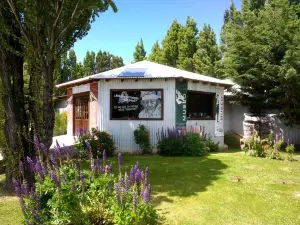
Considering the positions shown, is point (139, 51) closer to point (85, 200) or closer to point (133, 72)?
point (133, 72)

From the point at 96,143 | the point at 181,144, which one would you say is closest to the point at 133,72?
the point at 96,143

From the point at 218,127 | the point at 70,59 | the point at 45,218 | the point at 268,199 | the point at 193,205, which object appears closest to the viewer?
the point at 45,218

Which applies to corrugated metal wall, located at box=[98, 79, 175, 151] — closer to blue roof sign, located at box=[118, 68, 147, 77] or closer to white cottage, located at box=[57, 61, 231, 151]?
white cottage, located at box=[57, 61, 231, 151]

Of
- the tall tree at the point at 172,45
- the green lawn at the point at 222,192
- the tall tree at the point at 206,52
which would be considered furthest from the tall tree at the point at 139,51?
the green lawn at the point at 222,192

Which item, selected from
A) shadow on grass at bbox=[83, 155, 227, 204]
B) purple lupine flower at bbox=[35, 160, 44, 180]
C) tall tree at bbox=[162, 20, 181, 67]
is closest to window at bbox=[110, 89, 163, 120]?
shadow on grass at bbox=[83, 155, 227, 204]

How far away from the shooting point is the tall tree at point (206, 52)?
926 inches

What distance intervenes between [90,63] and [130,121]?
114 feet

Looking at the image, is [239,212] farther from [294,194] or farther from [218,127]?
[218,127]

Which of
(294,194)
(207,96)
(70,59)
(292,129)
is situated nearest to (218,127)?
(207,96)

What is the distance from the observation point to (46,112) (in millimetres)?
6141

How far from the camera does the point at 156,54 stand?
2995 centimetres

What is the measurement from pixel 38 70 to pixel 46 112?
3.33 ft

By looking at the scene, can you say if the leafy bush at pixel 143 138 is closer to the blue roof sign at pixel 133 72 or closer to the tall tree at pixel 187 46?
the blue roof sign at pixel 133 72

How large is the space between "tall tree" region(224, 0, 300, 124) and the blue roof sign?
194 inches
